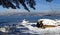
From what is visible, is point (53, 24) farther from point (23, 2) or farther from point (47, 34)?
point (23, 2)

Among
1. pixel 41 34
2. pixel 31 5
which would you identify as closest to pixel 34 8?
pixel 31 5

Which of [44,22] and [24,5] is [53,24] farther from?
[24,5]

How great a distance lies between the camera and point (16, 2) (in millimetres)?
14469

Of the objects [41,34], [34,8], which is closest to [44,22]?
[41,34]

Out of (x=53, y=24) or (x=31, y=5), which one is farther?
(x=53, y=24)

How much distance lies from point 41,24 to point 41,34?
7.30 metres

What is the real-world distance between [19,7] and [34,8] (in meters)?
1.03

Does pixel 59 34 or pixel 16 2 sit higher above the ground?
pixel 16 2

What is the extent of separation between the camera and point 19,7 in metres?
14.6

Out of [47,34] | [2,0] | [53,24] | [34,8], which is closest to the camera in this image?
[2,0]

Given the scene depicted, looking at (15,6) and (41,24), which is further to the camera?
(41,24)

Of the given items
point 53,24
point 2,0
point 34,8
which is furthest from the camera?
point 53,24

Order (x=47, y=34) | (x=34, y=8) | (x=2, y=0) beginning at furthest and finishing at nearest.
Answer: (x=47, y=34) < (x=34, y=8) < (x=2, y=0)

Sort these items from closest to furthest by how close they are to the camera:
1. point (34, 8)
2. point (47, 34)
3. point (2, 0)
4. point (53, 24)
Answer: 1. point (2, 0)
2. point (34, 8)
3. point (47, 34)
4. point (53, 24)
